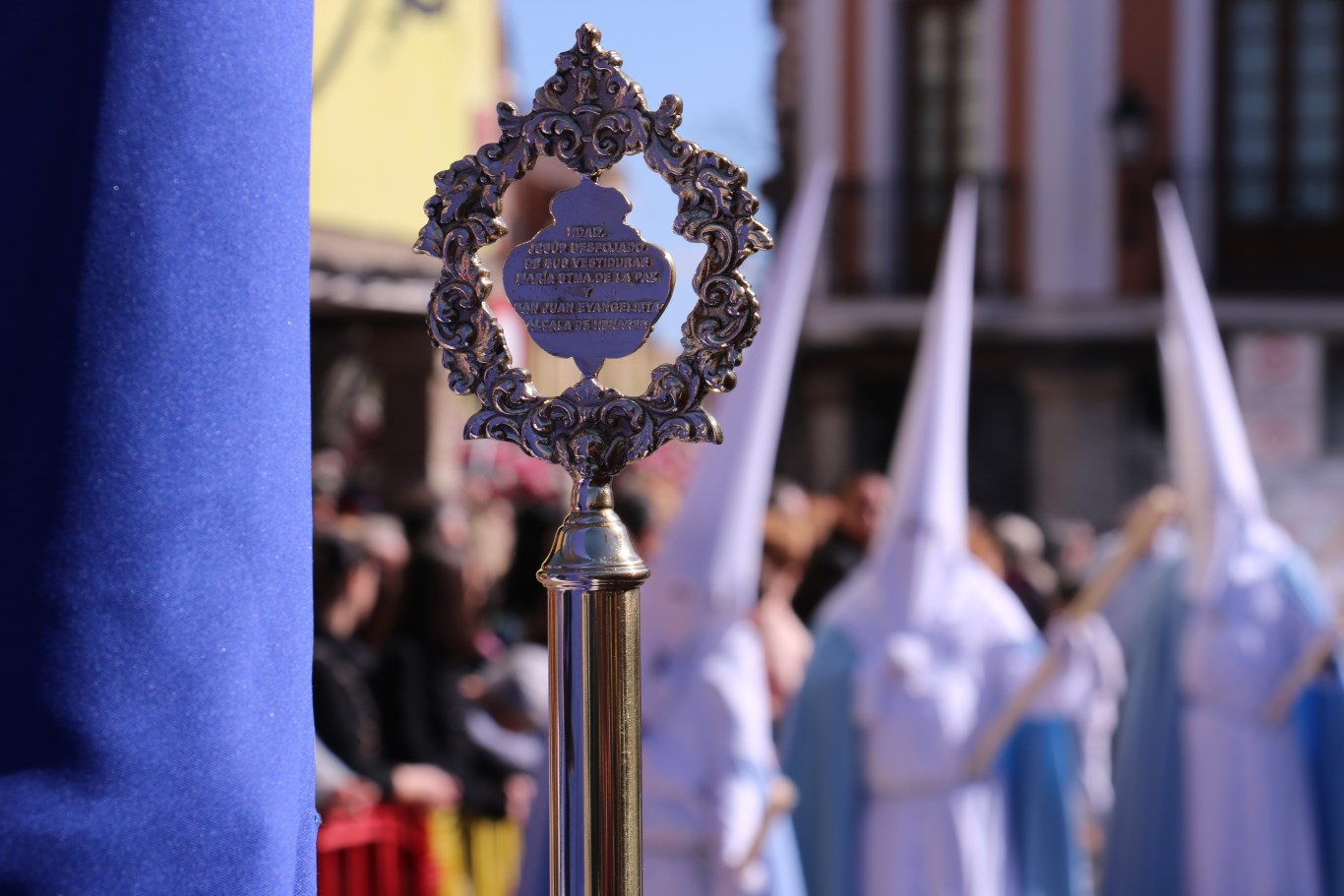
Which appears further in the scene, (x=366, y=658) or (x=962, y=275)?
(x=962, y=275)

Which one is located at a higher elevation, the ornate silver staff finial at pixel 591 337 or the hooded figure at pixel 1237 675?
the ornate silver staff finial at pixel 591 337

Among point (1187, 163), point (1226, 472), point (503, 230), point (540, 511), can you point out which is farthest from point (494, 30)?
point (1187, 163)

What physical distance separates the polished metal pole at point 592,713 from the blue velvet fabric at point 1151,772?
4500 millimetres

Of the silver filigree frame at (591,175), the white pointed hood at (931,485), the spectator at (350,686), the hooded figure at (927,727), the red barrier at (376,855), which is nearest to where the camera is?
the silver filigree frame at (591,175)

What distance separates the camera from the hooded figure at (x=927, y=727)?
176 inches

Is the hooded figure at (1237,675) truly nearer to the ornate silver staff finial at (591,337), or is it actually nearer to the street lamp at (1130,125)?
the ornate silver staff finial at (591,337)

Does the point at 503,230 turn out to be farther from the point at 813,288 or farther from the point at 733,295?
the point at 813,288

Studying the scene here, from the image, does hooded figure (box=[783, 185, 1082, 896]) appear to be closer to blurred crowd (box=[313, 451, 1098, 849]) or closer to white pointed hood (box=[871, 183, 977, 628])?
white pointed hood (box=[871, 183, 977, 628])

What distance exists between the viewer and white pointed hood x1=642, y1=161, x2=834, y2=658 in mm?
3619

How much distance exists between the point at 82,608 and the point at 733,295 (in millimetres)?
433

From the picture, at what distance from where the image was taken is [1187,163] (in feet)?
45.4

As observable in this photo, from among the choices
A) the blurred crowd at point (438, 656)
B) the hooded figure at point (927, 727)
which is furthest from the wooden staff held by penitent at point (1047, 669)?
the blurred crowd at point (438, 656)

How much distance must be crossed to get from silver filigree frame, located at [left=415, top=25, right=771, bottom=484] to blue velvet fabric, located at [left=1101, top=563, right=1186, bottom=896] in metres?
4.55

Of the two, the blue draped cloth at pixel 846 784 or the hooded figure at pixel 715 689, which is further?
the blue draped cloth at pixel 846 784
